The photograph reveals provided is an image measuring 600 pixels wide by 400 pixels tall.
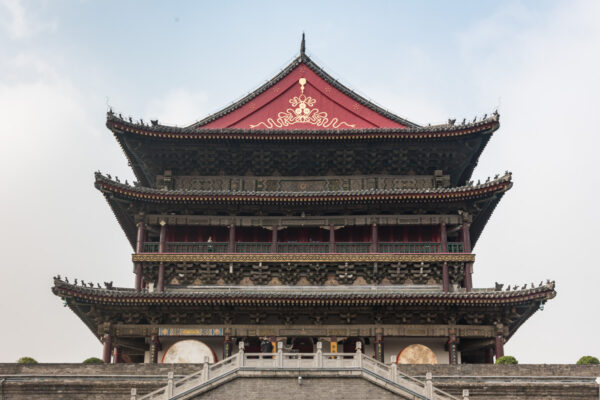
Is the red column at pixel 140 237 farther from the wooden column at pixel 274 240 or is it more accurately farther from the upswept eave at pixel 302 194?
the wooden column at pixel 274 240

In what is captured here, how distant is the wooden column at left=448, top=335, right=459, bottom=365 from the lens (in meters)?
34.6

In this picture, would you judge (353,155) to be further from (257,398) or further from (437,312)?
(257,398)

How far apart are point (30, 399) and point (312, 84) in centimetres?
2081

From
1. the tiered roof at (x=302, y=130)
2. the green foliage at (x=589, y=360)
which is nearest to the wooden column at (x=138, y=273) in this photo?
the tiered roof at (x=302, y=130)

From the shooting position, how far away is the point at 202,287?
37500 millimetres

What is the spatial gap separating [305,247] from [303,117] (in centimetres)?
707

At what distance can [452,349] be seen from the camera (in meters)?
34.8

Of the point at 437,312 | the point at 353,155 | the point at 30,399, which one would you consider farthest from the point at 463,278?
the point at 30,399

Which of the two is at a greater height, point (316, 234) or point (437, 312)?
point (316, 234)

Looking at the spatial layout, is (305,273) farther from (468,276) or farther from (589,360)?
(589,360)

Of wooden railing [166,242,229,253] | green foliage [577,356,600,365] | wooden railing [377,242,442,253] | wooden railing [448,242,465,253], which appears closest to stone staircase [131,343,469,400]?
green foliage [577,356,600,365]

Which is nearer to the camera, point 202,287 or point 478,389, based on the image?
point 478,389

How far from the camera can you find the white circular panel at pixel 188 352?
35.7m

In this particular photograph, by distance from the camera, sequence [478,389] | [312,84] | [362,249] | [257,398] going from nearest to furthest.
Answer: [257,398], [478,389], [362,249], [312,84]
